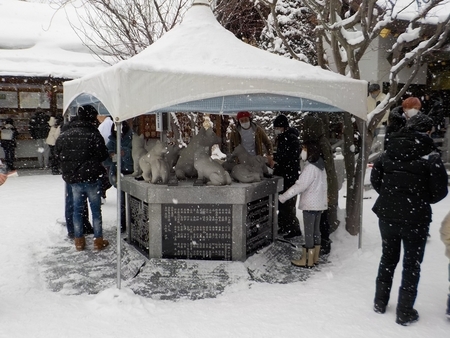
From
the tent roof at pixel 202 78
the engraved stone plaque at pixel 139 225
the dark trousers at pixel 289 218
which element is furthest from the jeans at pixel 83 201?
the dark trousers at pixel 289 218

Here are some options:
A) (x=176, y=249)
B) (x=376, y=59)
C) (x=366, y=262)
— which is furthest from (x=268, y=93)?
Answer: (x=376, y=59)

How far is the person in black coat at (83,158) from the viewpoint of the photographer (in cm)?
573

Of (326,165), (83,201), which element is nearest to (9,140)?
(83,201)

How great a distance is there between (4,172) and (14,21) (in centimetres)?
1449

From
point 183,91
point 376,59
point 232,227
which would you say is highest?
point 376,59

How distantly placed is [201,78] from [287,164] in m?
2.65

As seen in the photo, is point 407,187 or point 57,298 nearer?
point 407,187

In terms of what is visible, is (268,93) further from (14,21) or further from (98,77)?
(14,21)

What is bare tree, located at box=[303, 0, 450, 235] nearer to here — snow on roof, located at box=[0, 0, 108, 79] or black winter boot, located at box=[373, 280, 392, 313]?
black winter boot, located at box=[373, 280, 392, 313]

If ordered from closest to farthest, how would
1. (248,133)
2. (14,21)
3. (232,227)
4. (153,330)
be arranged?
(153,330)
(232,227)
(248,133)
(14,21)

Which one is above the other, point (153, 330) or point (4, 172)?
point (4, 172)

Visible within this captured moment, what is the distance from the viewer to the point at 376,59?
11.7m

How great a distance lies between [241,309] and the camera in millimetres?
4164

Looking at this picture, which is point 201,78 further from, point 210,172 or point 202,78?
point 210,172
